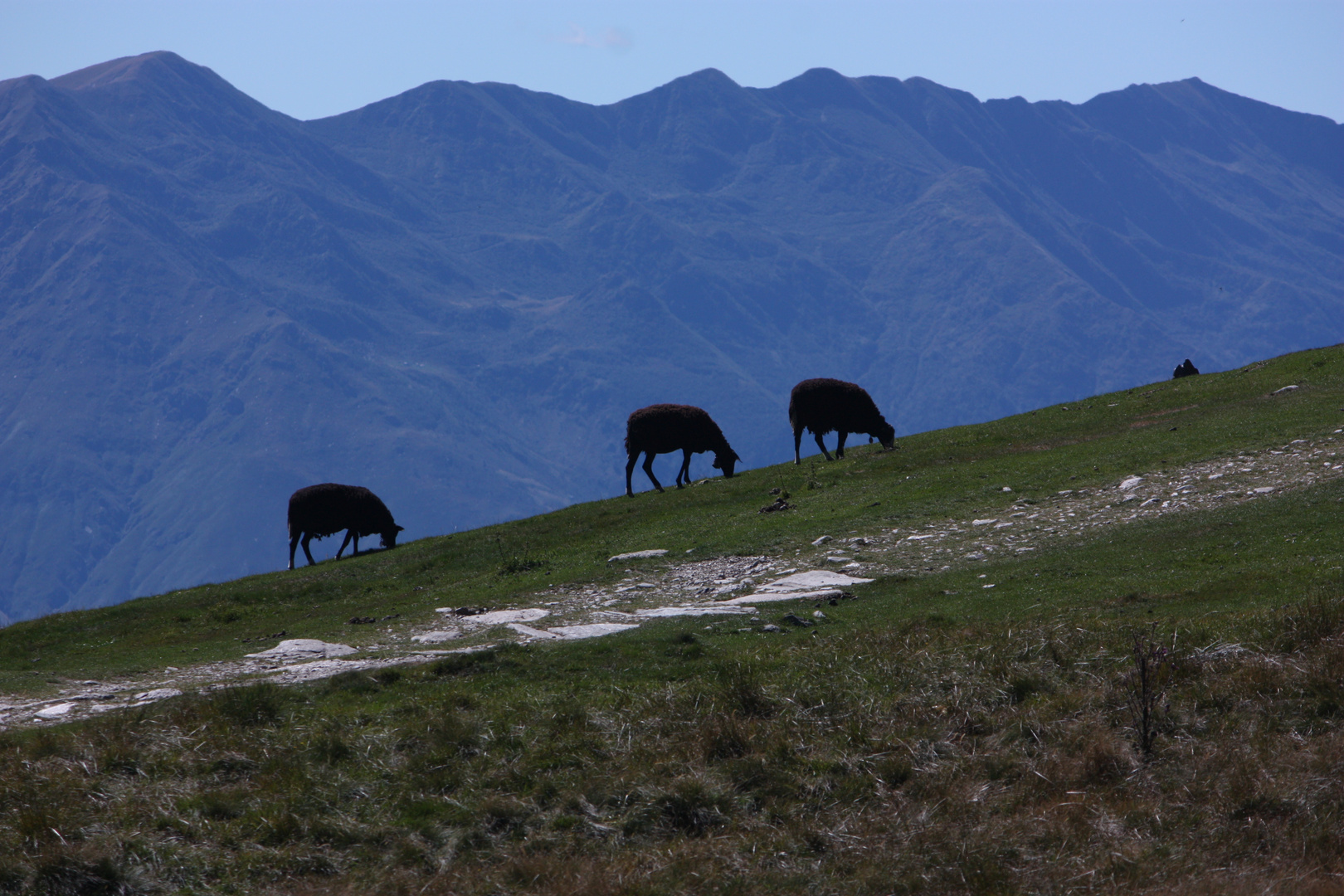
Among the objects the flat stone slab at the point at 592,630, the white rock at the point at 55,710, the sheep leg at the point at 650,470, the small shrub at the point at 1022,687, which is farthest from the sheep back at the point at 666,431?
the small shrub at the point at 1022,687

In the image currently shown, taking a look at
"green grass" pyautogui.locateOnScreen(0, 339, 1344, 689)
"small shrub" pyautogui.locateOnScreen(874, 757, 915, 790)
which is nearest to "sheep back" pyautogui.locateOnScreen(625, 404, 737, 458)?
"green grass" pyautogui.locateOnScreen(0, 339, 1344, 689)

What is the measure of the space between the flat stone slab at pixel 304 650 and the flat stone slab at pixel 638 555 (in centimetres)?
848

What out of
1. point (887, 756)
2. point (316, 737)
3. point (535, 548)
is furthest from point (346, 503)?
point (887, 756)

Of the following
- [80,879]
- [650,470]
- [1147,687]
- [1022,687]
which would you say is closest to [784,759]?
[1022,687]

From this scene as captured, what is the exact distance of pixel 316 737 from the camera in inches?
502

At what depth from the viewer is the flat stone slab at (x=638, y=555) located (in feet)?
87.0

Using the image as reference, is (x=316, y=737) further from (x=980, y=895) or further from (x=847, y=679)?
(x=980, y=895)

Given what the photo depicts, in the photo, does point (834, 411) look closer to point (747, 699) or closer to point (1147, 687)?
point (747, 699)

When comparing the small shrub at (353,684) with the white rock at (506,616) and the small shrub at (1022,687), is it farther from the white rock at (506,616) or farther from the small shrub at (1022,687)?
the small shrub at (1022,687)

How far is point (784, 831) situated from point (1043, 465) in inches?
853

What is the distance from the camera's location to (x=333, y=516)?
143ft

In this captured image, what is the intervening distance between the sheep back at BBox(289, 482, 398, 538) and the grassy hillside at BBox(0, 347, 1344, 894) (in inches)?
932

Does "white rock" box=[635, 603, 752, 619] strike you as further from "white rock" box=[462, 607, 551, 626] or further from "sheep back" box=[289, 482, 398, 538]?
"sheep back" box=[289, 482, 398, 538]

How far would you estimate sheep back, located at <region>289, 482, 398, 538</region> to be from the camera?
4319 centimetres
